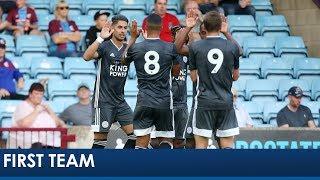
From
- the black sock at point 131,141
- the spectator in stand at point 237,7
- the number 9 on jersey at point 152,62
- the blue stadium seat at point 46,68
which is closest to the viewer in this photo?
the number 9 on jersey at point 152,62

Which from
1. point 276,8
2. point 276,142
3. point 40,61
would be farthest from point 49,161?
point 276,8

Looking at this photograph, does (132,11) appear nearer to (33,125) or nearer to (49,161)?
(33,125)

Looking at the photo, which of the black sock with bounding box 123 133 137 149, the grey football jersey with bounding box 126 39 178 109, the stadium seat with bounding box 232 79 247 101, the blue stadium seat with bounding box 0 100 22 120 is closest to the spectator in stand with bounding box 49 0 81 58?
the blue stadium seat with bounding box 0 100 22 120

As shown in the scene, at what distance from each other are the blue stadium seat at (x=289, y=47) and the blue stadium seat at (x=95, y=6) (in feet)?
9.04

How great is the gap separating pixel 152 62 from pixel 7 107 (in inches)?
143

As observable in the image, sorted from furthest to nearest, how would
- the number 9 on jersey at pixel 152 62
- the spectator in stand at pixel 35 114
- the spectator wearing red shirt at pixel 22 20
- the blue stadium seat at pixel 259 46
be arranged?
the blue stadium seat at pixel 259 46 < the spectator wearing red shirt at pixel 22 20 < the spectator in stand at pixel 35 114 < the number 9 on jersey at pixel 152 62

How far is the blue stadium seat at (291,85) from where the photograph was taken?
760 inches

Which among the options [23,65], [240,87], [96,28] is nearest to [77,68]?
[96,28]

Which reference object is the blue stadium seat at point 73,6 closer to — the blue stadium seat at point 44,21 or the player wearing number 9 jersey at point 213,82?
the blue stadium seat at point 44,21

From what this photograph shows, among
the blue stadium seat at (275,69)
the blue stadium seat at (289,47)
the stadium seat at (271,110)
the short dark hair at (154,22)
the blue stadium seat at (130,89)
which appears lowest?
the stadium seat at (271,110)

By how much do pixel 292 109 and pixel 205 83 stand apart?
393 centimetres

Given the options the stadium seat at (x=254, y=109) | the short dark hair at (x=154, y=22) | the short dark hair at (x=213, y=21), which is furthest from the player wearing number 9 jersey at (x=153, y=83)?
the stadium seat at (x=254, y=109)

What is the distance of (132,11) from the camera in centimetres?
2038

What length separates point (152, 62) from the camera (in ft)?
47.7
